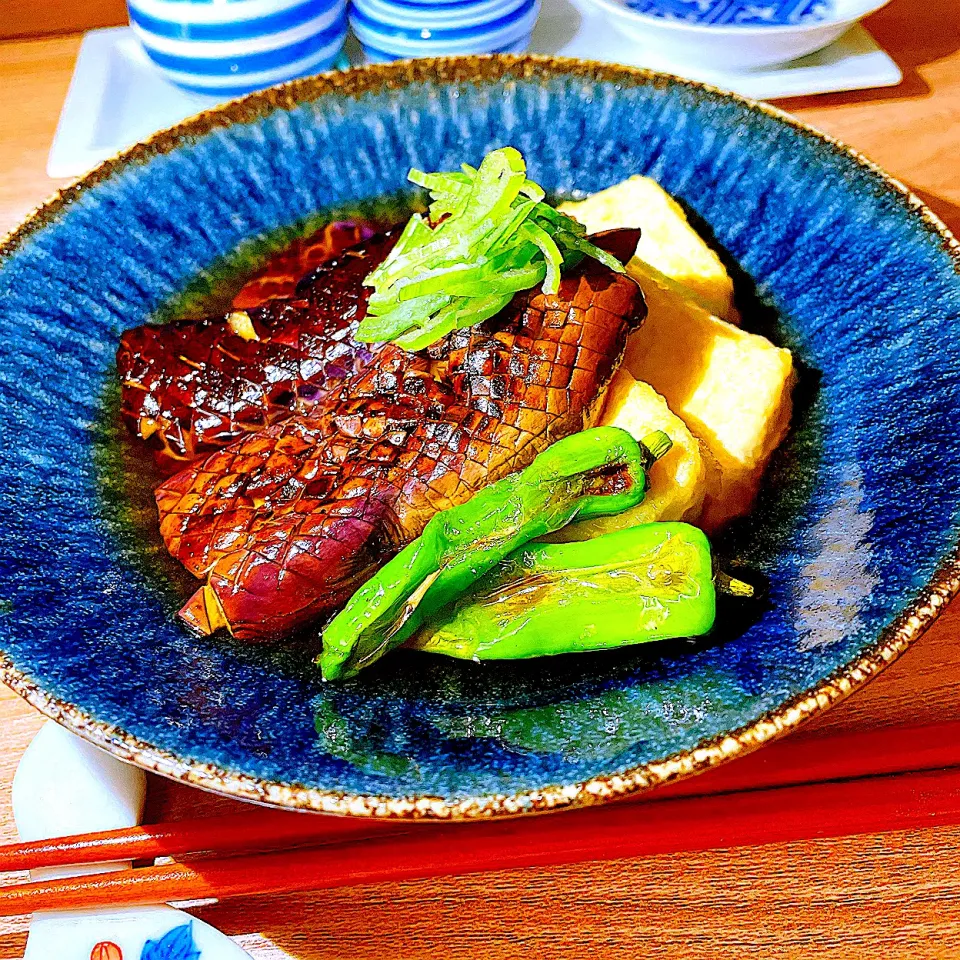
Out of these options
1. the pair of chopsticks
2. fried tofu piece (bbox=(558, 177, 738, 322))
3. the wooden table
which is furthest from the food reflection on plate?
the wooden table

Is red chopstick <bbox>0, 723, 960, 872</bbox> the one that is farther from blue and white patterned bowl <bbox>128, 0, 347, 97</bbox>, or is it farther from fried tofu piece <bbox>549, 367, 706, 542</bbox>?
blue and white patterned bowl <bbox>128, 0, 347, 97</bbox>

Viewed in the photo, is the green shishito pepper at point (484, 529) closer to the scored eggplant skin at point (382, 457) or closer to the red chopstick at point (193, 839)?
the scored eggplant skin at point (382, 457)

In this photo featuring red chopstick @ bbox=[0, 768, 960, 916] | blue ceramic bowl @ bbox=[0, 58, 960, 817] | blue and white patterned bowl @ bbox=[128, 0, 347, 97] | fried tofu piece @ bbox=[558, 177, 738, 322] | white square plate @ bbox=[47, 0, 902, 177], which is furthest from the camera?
white square plate @ bbox=[47, 0, 902, 177]

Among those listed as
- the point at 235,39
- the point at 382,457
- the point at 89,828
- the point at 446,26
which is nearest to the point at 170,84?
the point at 235,39

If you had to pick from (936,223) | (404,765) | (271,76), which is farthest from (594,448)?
(271,76)

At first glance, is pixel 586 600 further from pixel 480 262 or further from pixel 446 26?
pixel 446 26

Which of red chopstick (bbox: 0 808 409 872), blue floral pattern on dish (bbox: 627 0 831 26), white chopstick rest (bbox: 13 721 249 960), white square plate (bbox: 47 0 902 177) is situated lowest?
white chopstick rest (bbox: 13 721 249 960)

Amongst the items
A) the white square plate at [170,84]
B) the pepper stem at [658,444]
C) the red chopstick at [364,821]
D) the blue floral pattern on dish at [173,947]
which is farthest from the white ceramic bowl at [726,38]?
the blue floral pattern on dish at [173,947]
